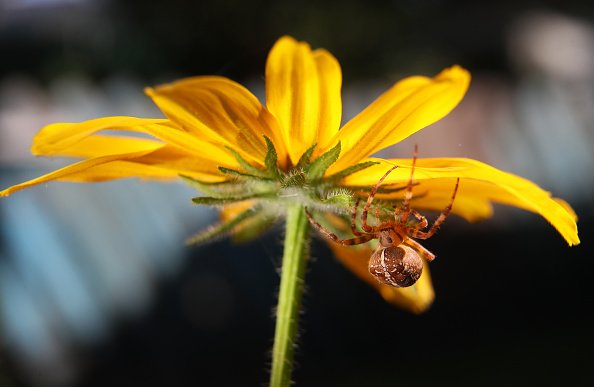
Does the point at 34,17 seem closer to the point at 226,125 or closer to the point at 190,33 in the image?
the point at 190,33

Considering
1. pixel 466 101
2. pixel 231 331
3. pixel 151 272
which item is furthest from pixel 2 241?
pixel 466 101

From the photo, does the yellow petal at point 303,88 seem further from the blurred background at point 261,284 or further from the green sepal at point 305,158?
the blurred background at point 261,284

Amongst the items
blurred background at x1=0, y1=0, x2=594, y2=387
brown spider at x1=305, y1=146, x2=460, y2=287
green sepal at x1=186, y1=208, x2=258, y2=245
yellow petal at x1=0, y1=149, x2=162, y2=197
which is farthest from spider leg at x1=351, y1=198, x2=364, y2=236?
blurred background at x1=0, y1=0, x2=594, y2=387

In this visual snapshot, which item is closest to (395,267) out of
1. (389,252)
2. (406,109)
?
(389,252)

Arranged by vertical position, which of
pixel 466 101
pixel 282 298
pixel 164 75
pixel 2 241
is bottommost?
pixel 282 298

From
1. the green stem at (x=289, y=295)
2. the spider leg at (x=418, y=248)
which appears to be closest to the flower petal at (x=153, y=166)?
the green stem at (x=289, y=295)

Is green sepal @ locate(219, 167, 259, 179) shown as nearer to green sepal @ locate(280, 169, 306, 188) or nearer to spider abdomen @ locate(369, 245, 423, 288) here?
green sepal @ locate(280, 169, 306, 188)

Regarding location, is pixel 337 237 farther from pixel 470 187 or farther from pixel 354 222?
pixel 470 187
